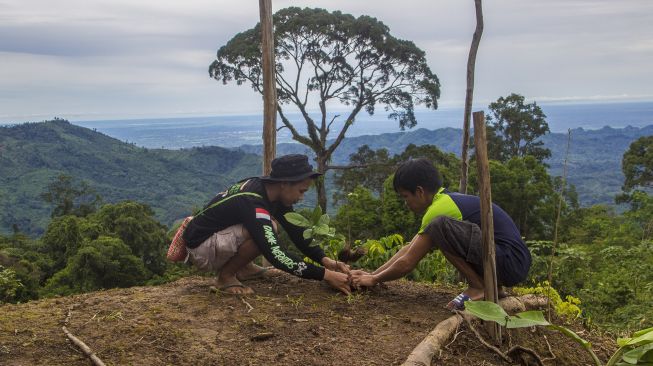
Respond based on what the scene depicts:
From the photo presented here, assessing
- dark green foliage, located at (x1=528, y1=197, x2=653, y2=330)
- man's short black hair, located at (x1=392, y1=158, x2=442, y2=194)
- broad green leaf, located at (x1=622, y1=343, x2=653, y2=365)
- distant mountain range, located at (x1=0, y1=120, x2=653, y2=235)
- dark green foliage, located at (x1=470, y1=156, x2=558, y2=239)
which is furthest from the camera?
distant mountain range, located at (x1=0, y1=120, x2=653, y2=235)

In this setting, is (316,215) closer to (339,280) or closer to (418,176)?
(339,280)

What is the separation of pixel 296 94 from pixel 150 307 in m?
18.4

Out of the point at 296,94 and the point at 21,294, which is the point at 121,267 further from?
the point at 296,94

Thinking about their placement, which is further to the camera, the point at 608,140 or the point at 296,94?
the point at 608,140

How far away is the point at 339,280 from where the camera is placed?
3824 millimetres

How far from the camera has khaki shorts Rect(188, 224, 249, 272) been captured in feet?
12.6

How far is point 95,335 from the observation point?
3.15 m

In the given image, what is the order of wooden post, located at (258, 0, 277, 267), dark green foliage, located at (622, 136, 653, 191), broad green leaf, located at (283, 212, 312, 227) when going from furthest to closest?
dark green foliage, located at (622, 136, 653, 191), wooden post, located at (258, 0, 277, 267), broad green leaf, located at (283, 212, 312, 227)

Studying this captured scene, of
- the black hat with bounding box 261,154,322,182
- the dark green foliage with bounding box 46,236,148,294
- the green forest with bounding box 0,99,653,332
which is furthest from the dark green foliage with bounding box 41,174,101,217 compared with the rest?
the black hat with bounding box 261,154,322,182

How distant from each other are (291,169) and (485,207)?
1428 mm

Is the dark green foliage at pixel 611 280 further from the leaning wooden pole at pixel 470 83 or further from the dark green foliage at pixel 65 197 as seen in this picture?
the dark green foliage at pixel 65 197

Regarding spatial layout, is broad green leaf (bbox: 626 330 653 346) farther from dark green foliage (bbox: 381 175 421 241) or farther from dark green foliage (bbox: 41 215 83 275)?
dark green foliage (bbox: 41 215 83 275)

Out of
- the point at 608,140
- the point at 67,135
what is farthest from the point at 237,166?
the point at 608,140

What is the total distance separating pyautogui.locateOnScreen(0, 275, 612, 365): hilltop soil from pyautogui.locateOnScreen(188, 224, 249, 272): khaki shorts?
0.24 metres
